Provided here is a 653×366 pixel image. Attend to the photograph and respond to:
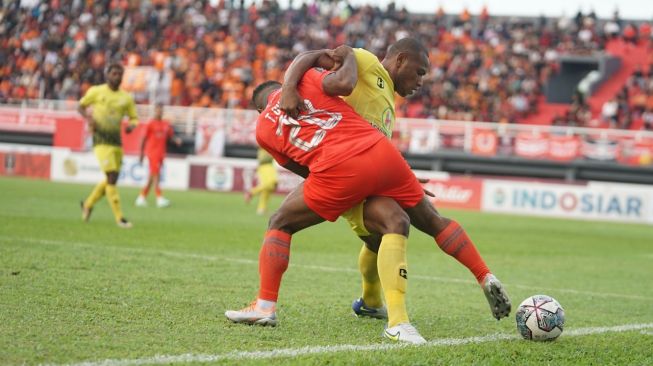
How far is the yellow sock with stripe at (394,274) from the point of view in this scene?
631 cm

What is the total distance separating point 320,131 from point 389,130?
79 centimetres

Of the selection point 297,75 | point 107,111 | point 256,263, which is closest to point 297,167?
point 297,75

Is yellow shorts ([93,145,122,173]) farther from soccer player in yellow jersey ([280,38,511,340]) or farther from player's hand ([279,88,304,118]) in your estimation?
player's hand ([279,88,304,118])

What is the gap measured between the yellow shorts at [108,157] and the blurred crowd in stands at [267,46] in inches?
841

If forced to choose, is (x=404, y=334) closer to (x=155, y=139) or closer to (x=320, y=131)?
(x=320, y=131)

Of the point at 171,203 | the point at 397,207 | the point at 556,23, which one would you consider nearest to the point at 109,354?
the point at 397,207

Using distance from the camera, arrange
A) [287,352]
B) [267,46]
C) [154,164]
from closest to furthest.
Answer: [287,352] → [154,164] → [267,46]

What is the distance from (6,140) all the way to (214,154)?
8487 millimetres

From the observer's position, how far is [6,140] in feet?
122

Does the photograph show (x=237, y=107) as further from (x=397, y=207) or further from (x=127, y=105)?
(x=397, y=207)

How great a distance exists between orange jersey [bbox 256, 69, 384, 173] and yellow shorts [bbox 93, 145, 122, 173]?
28.5 ft

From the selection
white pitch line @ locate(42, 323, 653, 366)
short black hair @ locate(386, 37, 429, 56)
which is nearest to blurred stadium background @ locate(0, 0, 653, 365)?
white pitch line @ locate(42, 323, 653, 366)

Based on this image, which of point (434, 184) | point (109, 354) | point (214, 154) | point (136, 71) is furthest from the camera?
point (136, 71)

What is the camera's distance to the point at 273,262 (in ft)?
21.9
